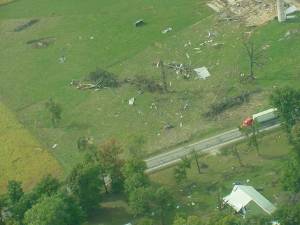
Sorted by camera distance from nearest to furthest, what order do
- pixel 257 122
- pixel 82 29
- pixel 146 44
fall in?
pixel 257 122
pixel 146 44
pixel 82 29

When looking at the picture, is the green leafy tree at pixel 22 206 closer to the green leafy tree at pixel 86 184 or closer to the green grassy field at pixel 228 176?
the green leafy tree at pixel 86 184

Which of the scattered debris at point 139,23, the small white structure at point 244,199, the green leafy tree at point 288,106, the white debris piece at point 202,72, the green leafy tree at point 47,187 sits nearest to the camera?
the small white structure at point 244,199

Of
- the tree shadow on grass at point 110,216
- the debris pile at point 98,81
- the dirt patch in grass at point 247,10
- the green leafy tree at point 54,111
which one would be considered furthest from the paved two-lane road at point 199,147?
the dirt patch in grass at point 247,10

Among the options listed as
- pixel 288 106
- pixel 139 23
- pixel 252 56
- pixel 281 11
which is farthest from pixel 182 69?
pixel 288 106

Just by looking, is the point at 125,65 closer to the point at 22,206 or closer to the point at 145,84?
the point at 145,84

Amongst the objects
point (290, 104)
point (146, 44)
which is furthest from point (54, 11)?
point (290, 104)

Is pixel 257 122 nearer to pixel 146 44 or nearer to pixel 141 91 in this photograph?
pixel 141 91
